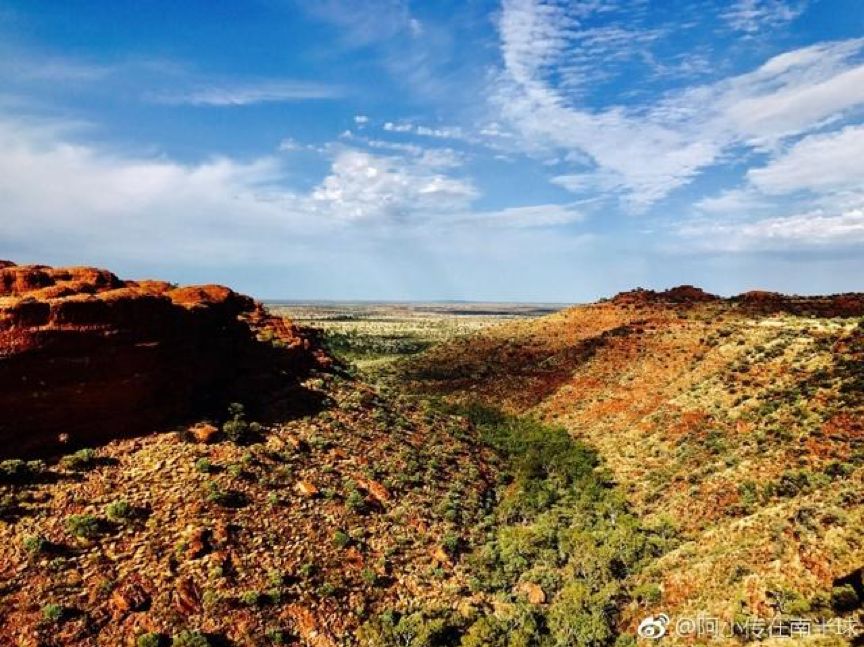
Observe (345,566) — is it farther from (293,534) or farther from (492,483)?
(492,483)

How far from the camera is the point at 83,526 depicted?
17578 mm

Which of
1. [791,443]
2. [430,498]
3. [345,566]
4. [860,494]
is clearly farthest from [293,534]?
[791,443]

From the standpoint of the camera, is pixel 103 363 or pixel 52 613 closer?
pixel 52 613

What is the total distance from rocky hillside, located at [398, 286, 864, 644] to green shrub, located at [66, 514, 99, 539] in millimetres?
17219

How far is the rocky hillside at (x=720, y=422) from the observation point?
57.2ft

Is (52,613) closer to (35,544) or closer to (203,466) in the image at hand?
(35,544)

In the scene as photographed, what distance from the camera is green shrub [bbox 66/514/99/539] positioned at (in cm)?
1744

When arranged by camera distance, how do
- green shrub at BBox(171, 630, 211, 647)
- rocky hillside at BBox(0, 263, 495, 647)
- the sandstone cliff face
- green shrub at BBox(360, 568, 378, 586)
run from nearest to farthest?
1. green shrub at BBox(171, 630, 211, 647)
2. rocky hillside at BBox(0, 263, 495, 647)
3. green shrub at BBox(360, 568, 378, 586)
4. the sandstone cliff face

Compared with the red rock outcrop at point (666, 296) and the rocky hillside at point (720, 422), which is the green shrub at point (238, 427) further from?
the red rock outcrop at point (666, 296)

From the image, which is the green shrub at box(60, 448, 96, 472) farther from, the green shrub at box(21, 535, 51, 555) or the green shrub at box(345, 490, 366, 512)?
the green shrub at box(345, 490, 366, 512)

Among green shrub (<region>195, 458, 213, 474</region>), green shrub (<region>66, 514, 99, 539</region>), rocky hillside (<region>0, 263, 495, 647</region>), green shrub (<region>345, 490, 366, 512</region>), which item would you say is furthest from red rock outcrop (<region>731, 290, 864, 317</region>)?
green shrub (<region>66, 514, 99, 539</region>)

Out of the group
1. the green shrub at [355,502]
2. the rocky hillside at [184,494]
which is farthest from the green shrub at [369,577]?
the green shrub at [355,502]

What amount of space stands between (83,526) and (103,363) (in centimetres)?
688

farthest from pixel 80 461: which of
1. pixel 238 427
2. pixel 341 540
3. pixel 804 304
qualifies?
pixel 804 304
